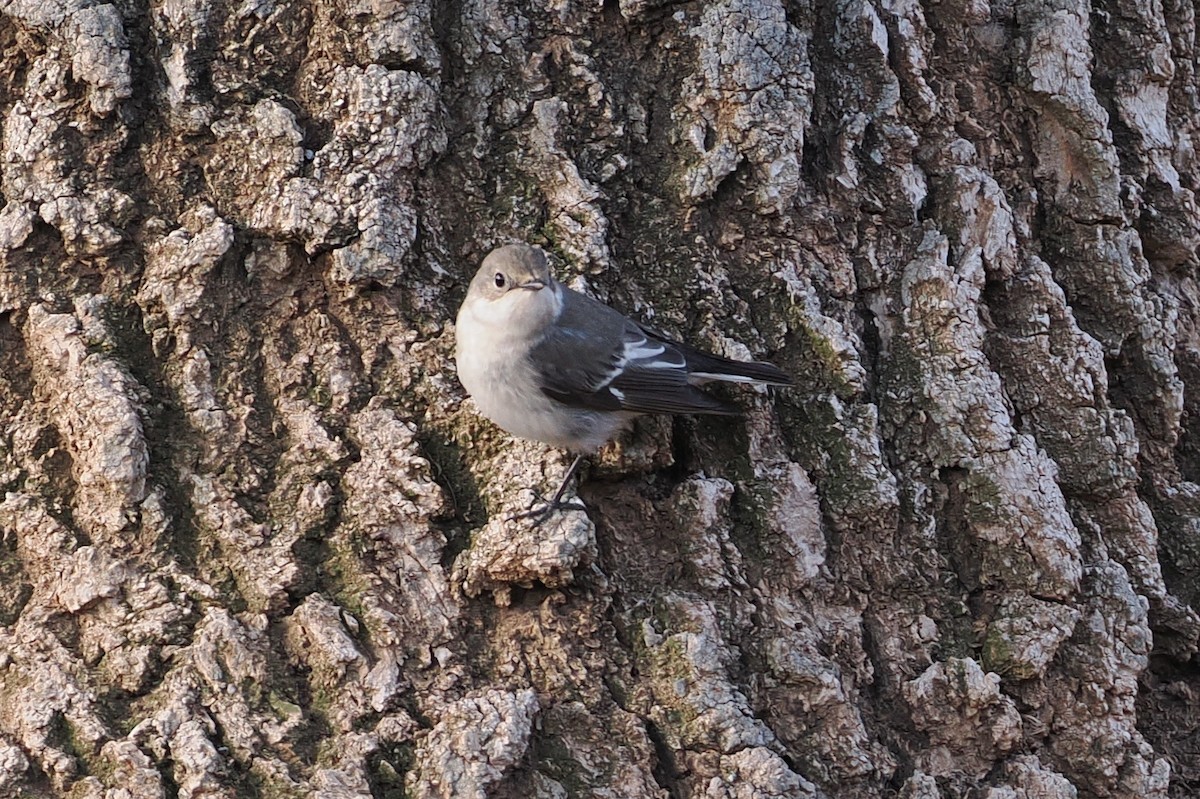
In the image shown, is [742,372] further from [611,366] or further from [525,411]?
[525,411]

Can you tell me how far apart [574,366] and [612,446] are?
56 cm

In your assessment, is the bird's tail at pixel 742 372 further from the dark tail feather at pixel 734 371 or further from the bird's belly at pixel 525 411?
the bird's belly at pixel 525 411

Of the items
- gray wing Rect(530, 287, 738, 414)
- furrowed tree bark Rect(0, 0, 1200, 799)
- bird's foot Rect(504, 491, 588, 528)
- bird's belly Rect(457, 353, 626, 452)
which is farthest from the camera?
gray wing Rect(530, 287, 738, 414)

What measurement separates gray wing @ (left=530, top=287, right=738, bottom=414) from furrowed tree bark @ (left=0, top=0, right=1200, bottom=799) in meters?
0.11

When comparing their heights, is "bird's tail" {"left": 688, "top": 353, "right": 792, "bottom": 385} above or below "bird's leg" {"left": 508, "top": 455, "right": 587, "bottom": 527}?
above

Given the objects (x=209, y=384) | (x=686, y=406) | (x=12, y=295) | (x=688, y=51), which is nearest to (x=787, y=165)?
(x=688, y=51)

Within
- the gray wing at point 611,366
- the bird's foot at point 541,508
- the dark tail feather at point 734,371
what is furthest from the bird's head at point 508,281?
the bird's foot at point 541,508

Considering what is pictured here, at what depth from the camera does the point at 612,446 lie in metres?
3.60

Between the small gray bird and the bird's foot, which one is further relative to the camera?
the small gray bird

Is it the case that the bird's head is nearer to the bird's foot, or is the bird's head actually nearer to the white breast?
the white breast

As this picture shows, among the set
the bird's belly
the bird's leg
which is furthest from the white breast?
the bird's leg

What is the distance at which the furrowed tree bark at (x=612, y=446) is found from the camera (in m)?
3.14

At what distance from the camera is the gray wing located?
365 cm

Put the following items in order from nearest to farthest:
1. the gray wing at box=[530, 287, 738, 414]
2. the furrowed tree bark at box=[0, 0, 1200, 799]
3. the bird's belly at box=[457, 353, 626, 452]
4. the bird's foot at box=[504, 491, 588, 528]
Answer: the furrowed tree bark at box=[0, 0, 1200, 799] → the bird's foot at box=[504, 491, 588, 528] → the bird's belly at box=[457, 353, 626, 452] → the gray wing at box=[530, 287, 738, 414]
